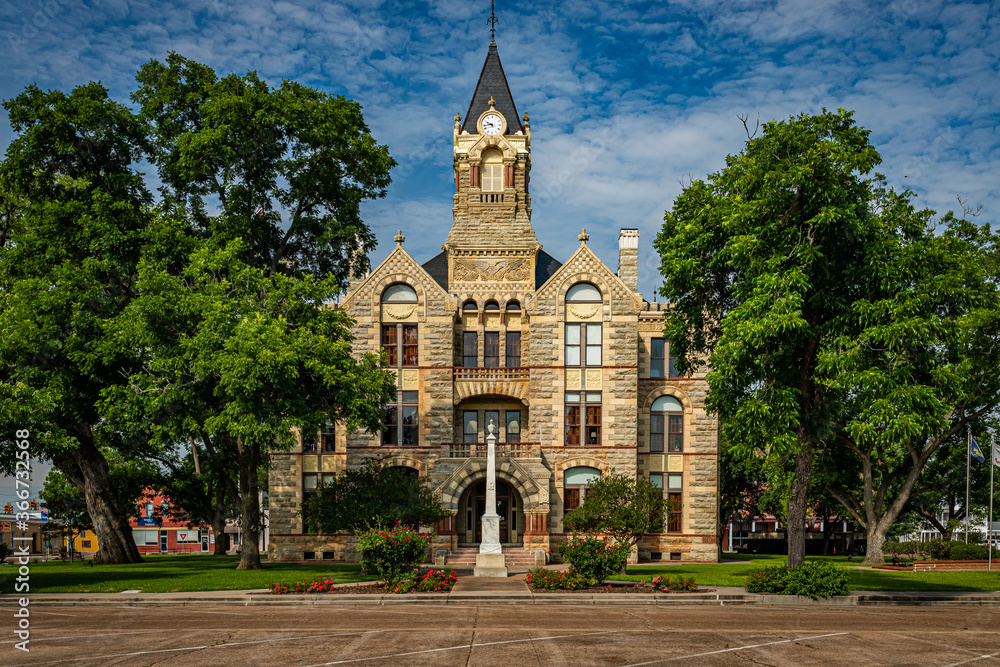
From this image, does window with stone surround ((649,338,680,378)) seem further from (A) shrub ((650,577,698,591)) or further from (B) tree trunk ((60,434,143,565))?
(B) tree trunk ((60,434,143,565))

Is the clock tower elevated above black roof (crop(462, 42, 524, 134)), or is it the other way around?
black roof (crop(462, 42, 524, 134))

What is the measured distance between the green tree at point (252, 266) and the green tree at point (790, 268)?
38.8 ft

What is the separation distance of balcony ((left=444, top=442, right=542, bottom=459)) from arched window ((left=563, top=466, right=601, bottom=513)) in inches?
92.9

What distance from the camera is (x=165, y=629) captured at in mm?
18016

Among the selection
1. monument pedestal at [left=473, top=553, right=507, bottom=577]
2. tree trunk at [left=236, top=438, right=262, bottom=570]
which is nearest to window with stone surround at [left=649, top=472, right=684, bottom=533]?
monument pedestal at [left=473, top=553, right=507, bottom=577]

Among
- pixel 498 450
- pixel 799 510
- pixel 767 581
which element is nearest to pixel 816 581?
pixel 767 581

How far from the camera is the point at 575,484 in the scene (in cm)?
4053

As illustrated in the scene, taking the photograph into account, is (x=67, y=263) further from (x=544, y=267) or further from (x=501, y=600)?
(x=544, y=267)

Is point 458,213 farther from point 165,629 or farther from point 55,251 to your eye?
point 165,629

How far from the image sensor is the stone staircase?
120 feet

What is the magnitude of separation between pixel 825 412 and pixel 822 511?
35152 mm

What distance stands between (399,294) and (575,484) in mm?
12164

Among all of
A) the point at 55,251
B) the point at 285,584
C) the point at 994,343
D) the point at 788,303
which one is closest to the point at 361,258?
the point at 55,251

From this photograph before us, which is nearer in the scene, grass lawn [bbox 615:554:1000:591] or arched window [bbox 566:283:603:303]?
grass lawn [bbox 615:554:1000:591]
